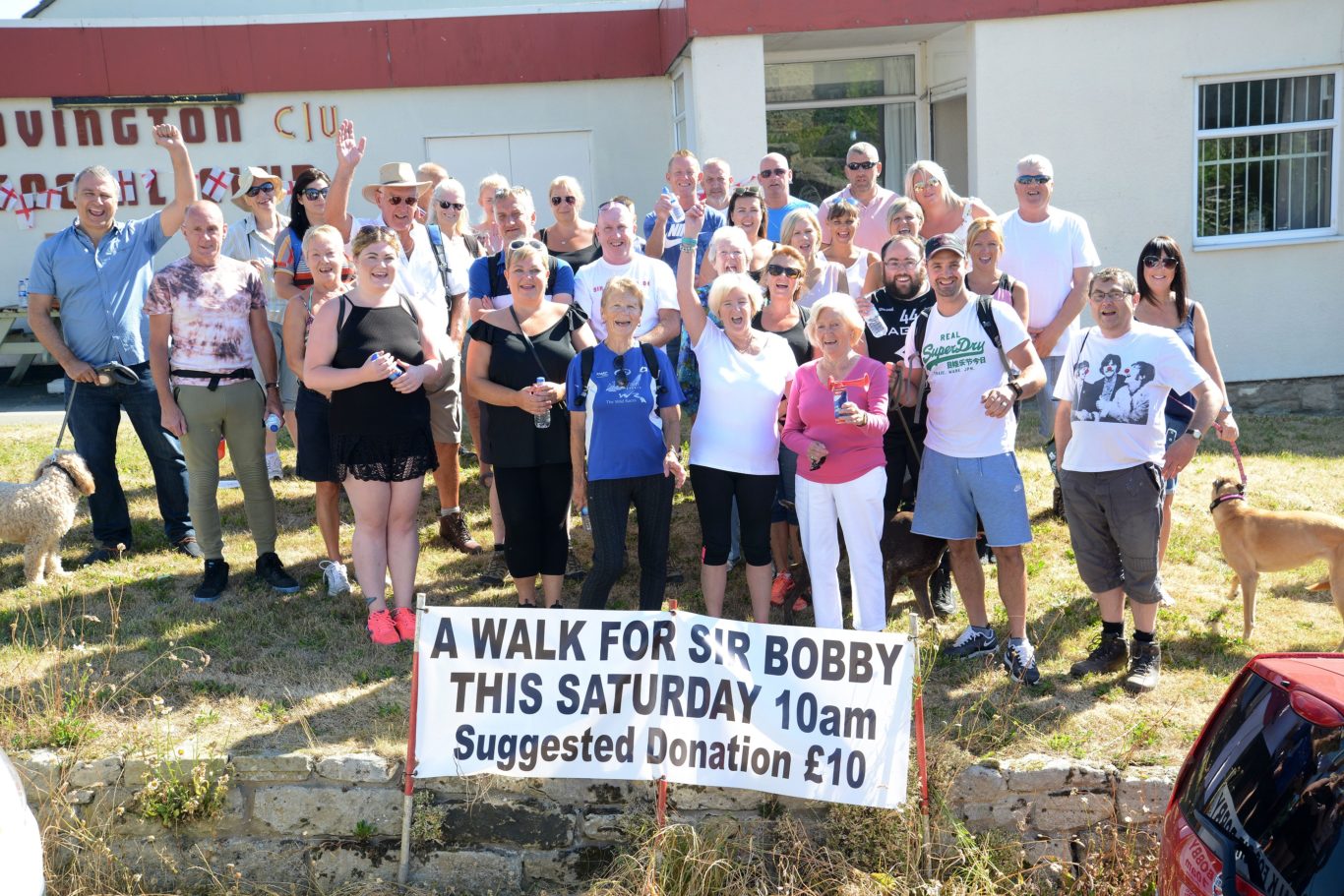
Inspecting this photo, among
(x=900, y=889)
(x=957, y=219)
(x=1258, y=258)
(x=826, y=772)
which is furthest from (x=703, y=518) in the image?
(x=1258, y=258)

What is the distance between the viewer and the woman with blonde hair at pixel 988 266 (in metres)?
5.80

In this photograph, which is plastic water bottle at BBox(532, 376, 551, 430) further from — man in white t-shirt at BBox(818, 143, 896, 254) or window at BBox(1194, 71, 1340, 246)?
window at BBox(1194, 71, 1340, 246)

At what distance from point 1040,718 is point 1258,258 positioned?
762 cm

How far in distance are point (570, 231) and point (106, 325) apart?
8.91ft

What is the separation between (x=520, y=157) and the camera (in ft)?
43.5

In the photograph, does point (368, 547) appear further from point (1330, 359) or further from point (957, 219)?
point (1330, 359)

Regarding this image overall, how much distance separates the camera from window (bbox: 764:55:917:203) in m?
12.9

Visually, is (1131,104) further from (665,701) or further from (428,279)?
(665,701)

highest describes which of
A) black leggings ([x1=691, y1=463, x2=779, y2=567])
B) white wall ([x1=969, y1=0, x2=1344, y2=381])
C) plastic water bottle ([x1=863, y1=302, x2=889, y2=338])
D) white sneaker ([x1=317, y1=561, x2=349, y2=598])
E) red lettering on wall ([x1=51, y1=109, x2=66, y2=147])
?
red lettering on wall ([x1=51, y1=109, x2=66, y2=147])

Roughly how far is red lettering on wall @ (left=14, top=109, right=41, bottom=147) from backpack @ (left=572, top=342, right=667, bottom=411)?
33.4 ft

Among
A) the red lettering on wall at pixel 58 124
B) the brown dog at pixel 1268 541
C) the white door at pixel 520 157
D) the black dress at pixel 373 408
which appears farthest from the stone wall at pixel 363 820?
the red lettering on wall at pixel 58 124

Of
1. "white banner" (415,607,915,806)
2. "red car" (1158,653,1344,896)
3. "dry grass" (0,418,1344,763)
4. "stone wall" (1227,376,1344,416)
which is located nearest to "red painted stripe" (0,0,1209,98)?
"stone wall" (1227,376,1344,416)

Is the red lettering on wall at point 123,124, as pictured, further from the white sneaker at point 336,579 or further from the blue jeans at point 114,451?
the white sneaker at point 336,579

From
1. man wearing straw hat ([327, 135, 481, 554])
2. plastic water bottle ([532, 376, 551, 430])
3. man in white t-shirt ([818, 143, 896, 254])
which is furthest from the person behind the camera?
man in white t-shirt ([818, 143, 896, 254])
